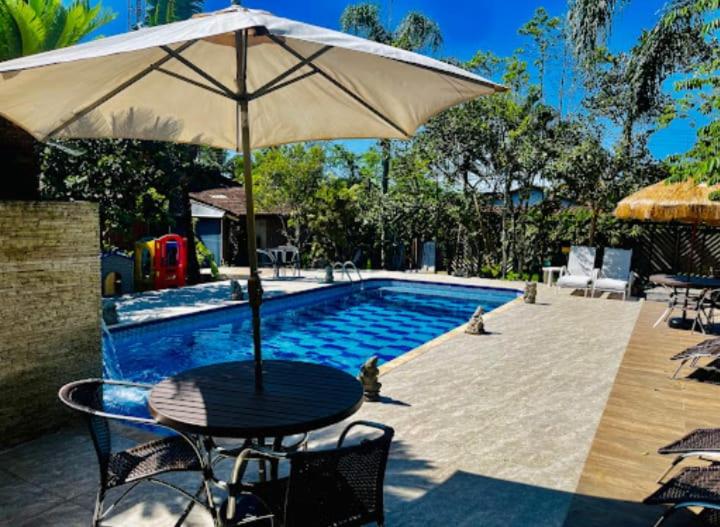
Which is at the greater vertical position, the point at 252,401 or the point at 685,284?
the point at 685,284

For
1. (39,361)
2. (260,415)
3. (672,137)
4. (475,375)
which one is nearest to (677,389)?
(475,375)

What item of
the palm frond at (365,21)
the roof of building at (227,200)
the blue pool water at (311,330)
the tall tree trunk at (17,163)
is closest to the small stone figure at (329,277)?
the blue pool water at (311,330)

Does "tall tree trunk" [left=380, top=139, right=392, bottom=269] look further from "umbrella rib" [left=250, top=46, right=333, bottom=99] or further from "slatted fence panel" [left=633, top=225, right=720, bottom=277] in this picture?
"umbrella rib" [left=250, top=46, right=333, bottom=99]

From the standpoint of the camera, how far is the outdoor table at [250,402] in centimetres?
249

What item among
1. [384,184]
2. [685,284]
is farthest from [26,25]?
[384,184]

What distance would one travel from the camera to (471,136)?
17.8 meters

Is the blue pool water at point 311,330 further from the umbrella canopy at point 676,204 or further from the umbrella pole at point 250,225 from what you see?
the umbrella pole at point 250,225

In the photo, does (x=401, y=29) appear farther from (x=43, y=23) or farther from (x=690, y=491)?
(x=690, y=491)

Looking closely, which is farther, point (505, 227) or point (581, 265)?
point (505, 227)

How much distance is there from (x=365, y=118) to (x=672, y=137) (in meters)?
17.3

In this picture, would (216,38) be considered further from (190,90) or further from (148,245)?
(148,245)

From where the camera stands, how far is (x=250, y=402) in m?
2.79

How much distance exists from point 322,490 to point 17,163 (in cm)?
419

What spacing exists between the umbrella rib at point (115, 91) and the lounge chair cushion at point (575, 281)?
1283 centimetres
